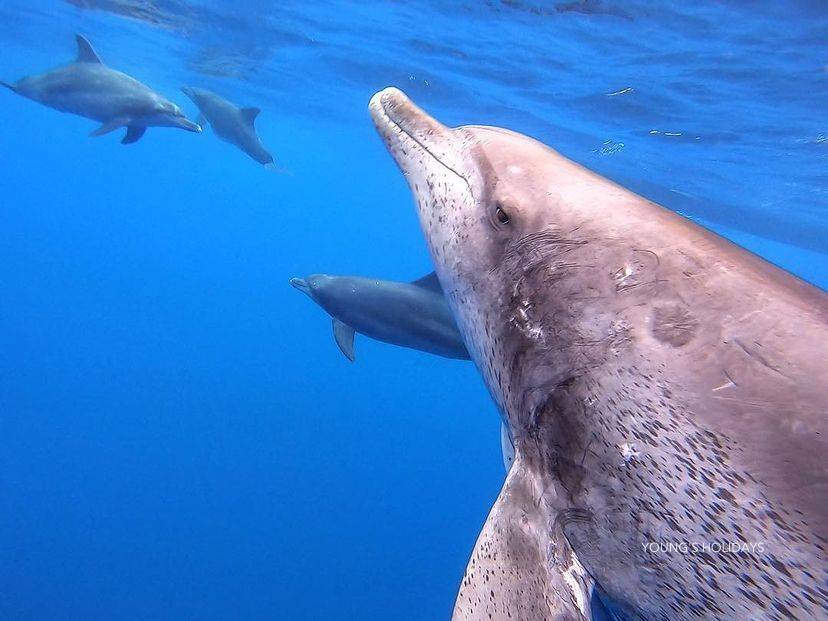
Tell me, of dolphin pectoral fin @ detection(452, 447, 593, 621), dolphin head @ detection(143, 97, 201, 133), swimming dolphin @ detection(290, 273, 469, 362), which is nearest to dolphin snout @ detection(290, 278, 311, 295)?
swimming dolphin @ detection(290, 273, 469, 362)

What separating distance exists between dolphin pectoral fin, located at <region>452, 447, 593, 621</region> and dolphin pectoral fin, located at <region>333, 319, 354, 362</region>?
7677mm

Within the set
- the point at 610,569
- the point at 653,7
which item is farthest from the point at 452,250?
the point at 653,7

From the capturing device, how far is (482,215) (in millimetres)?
2633

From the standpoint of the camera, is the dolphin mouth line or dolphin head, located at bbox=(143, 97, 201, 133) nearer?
the dolphin mouth line

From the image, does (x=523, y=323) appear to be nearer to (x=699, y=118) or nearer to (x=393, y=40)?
(x=393, y=40)

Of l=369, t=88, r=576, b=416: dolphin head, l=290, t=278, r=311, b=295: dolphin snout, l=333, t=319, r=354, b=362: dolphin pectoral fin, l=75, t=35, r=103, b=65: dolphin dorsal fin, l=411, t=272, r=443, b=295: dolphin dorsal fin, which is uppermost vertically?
l=369, t=88, r=576, b=416: dolphin head

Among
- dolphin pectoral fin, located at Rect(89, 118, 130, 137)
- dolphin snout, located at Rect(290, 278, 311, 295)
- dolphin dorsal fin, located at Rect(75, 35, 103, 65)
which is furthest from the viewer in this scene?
dolphin dorsal fin, located at Rect(75, 35, 103, 65)

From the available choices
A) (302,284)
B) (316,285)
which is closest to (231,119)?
(302,284)

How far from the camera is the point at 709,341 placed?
1894mm

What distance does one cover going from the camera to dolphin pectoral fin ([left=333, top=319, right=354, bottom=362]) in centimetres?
991

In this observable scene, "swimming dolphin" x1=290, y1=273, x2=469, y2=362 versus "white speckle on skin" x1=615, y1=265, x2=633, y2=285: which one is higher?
"white speckle on skin" x1=615, y1=265, x2=633, y2=285

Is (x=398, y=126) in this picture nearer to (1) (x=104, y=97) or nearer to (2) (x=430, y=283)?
(2) (x=430, y=283)

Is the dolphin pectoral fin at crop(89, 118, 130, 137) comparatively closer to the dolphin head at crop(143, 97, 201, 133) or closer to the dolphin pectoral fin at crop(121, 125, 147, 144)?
the dolphin pectoral fin at crop(121, 125, 147, 144)

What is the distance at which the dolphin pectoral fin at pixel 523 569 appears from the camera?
2068mm
